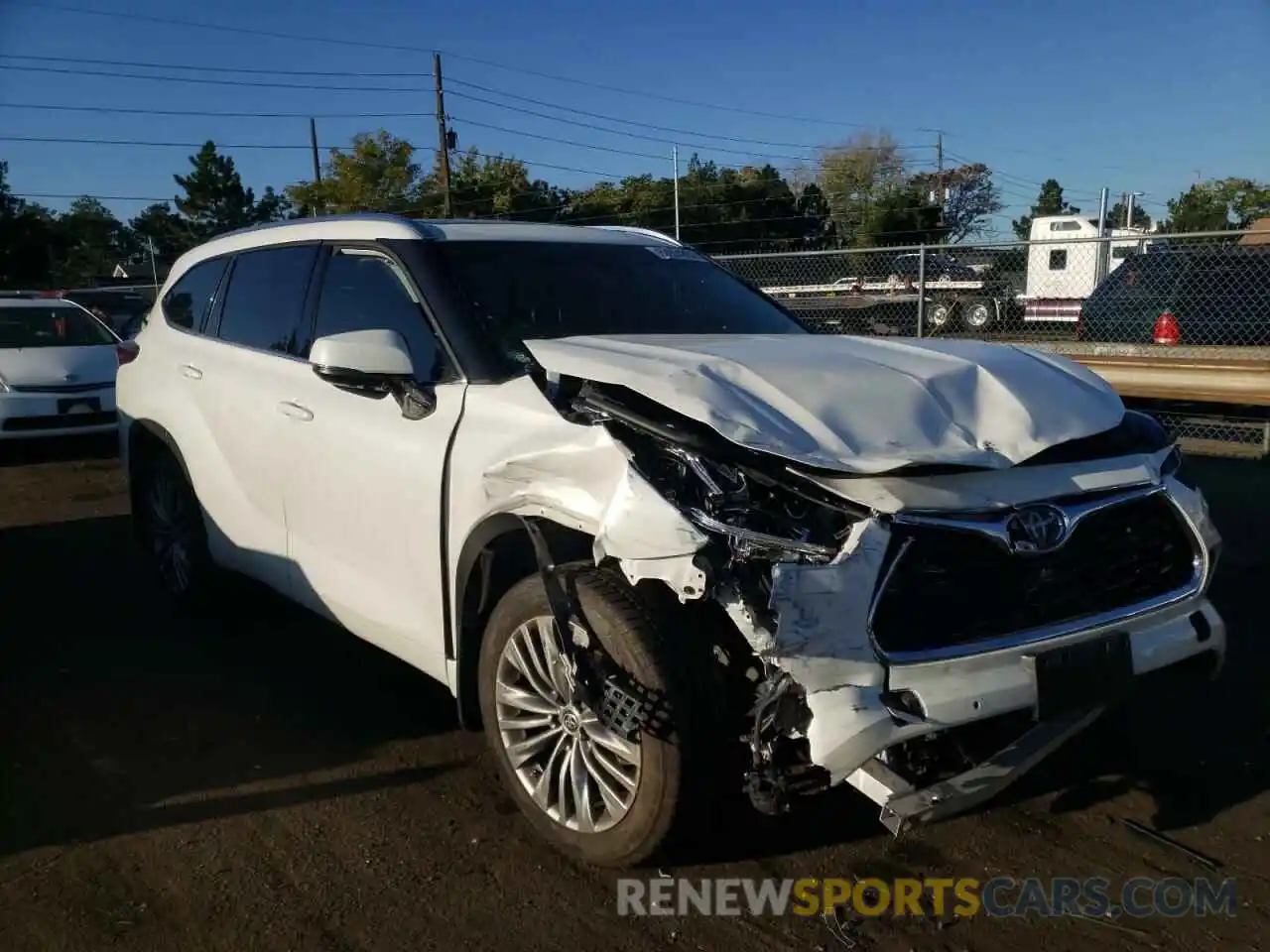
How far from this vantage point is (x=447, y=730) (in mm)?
4008

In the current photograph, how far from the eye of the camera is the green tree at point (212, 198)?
62.8 metres

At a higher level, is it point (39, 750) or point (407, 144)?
point (407, 144)

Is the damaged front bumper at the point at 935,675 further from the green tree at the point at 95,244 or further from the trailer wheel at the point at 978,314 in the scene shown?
the green tree at the point at 95,244

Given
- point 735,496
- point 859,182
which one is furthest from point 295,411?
point 859,182

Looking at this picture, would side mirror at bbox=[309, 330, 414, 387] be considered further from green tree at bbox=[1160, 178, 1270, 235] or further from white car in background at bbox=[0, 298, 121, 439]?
green tree at bbox=[1160, 178, 1270, 235]

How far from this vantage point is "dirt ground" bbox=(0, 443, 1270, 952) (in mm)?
2812

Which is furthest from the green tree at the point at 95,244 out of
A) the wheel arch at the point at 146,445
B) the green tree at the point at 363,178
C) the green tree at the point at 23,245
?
the wheel arch at the point at 146,445

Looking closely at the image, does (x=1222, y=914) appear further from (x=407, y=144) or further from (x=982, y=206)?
(x=982, y=206)

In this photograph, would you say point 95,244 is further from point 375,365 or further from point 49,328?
point 375,365

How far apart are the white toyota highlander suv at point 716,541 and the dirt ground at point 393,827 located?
321 millimetres

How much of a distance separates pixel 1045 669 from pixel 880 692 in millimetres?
490

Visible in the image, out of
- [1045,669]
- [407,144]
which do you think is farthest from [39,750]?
[407,144]

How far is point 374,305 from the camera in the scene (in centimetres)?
400

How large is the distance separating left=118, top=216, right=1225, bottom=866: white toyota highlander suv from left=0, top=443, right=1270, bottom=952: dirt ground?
0.32 m
